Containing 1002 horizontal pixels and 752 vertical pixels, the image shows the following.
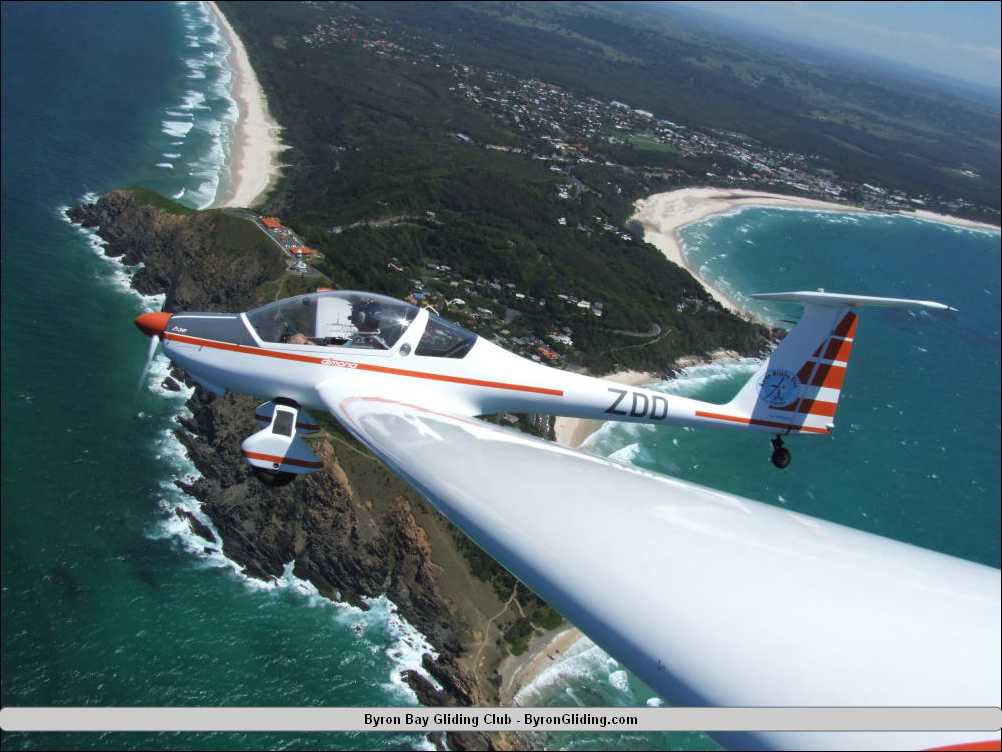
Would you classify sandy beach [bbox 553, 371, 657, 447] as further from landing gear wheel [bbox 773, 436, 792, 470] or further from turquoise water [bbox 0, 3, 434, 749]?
landing gear wheel [bbox 773, 436, 792, 470]

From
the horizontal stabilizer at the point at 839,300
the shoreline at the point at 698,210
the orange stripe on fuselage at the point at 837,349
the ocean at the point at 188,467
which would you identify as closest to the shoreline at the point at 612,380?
the ocean at the point at 188,467

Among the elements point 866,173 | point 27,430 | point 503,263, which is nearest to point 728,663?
point 27,430

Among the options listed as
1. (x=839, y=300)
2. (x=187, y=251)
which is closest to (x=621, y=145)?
(x=187, y=251)

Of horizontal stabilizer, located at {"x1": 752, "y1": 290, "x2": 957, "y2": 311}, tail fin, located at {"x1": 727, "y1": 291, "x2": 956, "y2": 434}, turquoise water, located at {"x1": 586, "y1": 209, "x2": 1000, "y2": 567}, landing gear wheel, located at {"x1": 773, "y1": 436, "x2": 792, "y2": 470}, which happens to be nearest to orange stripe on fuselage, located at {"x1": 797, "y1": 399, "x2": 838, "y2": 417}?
tail fin, located at {"x1": 727, "y1": 291, "x2": 956, "y2": 434}

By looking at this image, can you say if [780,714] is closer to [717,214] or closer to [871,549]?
[871,549]

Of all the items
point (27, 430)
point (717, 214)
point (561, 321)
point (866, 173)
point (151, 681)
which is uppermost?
point (866, 173)

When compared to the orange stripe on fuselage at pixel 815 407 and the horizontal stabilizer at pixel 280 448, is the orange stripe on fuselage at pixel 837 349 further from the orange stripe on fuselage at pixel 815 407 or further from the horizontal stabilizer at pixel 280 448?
the horizontal stabilizer at pixel 280 448

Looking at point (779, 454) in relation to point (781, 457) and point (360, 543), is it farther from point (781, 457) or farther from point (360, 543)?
point (360, 543)
